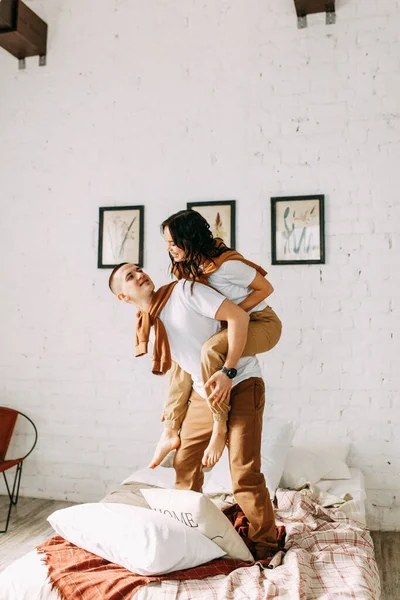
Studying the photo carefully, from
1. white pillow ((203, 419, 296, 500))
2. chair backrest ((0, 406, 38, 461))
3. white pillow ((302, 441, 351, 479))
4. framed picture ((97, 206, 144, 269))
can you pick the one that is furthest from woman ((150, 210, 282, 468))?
chair backrest ((0, 406, 38, 461))

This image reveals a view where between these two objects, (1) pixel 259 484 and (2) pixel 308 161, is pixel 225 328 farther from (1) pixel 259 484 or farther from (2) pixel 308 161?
(2) pixel 308 161

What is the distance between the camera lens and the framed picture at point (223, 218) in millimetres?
3482

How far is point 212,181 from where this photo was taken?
11.6 feet

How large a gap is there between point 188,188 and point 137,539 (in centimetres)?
236

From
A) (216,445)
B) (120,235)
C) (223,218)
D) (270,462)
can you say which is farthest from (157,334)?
(120,235)

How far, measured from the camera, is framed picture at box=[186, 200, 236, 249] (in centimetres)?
348

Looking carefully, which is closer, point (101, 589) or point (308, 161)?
point (101, 589)

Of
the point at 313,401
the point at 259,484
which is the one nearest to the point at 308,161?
the point at 313,401

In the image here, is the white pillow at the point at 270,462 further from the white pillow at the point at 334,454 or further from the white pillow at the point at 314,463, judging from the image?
the white pillow at the point at 334,454

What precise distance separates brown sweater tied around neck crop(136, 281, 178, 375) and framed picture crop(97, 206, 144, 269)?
1540mm

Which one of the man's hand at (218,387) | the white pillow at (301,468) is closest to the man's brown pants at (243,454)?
the man's hand at (218,387)

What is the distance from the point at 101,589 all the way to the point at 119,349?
2093mm

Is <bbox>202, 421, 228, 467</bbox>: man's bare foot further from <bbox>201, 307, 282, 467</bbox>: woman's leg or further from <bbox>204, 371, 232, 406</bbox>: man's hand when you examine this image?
<bbox>204, 371, 232, 406</bbox>: man's hand

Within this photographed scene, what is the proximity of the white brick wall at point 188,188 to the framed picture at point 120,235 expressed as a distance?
64 millimetres
